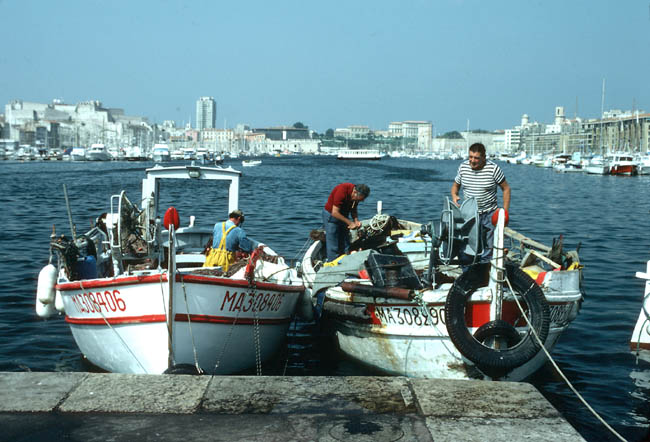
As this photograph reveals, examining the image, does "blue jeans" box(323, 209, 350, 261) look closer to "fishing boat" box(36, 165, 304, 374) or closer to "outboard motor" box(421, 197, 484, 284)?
"fishing boat" box(36, 165, 304, 374)

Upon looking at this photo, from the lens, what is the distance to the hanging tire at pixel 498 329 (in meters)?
7.74

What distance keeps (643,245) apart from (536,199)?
77.6 feet

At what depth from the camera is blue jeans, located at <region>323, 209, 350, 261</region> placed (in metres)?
11.2

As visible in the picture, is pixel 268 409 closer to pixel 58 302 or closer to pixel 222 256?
pixel 222 256

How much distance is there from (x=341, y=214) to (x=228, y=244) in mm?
1987

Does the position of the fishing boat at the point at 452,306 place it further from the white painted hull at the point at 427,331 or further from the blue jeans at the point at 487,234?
the blue jeans at the point at 487,234

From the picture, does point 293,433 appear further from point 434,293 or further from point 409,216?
point 409,216

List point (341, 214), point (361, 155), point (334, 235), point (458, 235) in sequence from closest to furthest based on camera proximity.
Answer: point (458, 235) < point (341, 214) < point (334, 235) < point (361, 155)

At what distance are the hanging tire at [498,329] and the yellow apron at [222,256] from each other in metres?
3.73

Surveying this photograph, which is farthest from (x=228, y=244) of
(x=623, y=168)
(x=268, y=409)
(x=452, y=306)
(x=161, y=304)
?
(x=623, y=168)

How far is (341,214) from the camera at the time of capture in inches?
436

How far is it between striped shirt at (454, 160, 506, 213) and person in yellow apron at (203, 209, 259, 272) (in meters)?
3.49

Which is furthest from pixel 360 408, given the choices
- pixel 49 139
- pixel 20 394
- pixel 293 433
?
pixel 49 139

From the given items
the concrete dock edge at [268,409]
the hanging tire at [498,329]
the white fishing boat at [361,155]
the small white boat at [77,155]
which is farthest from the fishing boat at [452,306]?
the white fishing boat at [361,155]
